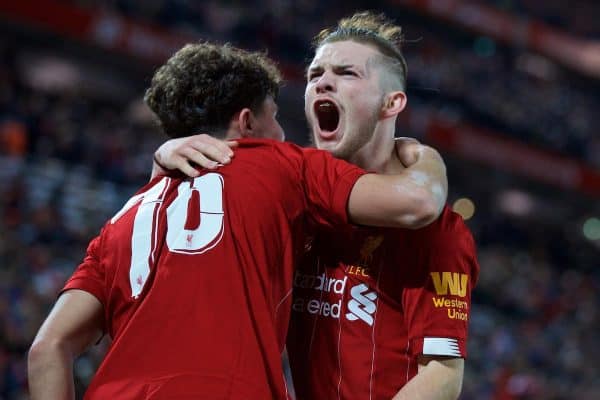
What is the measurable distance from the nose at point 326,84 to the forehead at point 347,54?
44 millimetres

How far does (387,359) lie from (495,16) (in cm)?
2295

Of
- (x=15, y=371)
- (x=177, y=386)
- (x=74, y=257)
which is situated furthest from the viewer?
(x=74, y=257)

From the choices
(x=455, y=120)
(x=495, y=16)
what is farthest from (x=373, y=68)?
(x=495, y=16)

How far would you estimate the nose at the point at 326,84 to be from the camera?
2.84m

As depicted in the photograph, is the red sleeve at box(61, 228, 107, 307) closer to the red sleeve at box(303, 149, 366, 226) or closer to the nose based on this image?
the red sleeve at box(303, 149, 366, 226)

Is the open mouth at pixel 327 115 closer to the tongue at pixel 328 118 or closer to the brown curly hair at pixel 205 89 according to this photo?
the tongue at pixel 328 118

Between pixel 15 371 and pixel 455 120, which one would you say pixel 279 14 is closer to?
pixel 455 120

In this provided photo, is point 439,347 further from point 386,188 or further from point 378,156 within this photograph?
point 378,156

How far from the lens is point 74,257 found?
9.07 m

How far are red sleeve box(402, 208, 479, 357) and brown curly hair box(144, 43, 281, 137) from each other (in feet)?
2.29

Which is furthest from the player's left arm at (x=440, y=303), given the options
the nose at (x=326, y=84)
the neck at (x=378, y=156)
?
the nose at (x=326, y=84)

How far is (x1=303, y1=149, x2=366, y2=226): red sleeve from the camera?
2.44m

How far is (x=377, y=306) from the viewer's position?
2635 millimetres

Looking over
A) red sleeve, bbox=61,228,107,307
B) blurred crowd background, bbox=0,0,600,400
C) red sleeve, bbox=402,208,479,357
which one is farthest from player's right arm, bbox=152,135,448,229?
blurred crowd background, bbox=0,0,600,400
